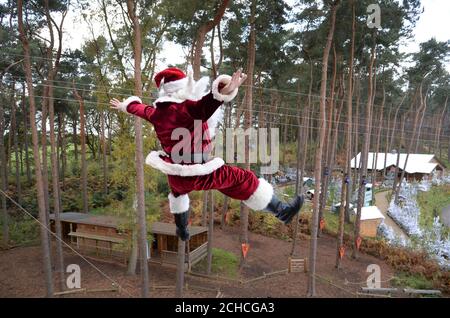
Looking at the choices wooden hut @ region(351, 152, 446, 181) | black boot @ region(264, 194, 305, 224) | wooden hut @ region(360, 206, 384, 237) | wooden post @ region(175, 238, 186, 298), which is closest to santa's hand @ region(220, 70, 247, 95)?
black boot @ region(264, 194, 305, 224)

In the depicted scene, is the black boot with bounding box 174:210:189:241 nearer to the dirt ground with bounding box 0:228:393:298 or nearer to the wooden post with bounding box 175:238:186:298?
the wooden post with bounding box 175:238:186:298

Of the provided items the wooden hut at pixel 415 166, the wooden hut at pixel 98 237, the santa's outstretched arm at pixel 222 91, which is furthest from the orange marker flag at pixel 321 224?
the santa's outstretched arm at pixel 222 91

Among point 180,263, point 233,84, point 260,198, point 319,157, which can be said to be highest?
point 233,84

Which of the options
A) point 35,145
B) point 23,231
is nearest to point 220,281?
point 35,145

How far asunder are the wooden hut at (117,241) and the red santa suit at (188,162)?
845cm

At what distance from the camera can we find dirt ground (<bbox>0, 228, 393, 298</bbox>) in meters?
8.68

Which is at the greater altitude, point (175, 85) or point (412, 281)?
point (175, 85)

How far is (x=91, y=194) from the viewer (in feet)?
60.7

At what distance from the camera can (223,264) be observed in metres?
11.2

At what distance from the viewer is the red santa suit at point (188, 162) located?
103 inches

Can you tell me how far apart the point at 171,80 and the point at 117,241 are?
9.84 m

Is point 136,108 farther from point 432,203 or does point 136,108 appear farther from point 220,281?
point 432,203

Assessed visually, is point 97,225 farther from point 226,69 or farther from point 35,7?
point 226,69
